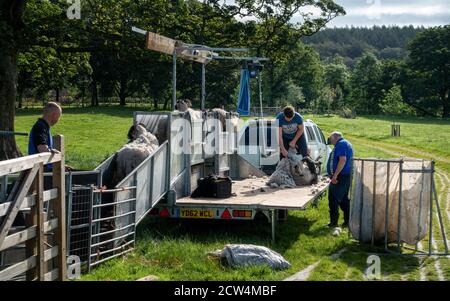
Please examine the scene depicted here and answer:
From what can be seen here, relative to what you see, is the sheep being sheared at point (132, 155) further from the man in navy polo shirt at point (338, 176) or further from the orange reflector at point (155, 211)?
the man in navy polo shirt at point (338, 176)

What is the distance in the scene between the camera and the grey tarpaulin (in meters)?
8.04

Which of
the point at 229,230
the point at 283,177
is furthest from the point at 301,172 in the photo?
the point at 229,230

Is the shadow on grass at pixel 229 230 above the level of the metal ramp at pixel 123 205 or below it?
below

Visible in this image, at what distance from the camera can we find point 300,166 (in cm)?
1238

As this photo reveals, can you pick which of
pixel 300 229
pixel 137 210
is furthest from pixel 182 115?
pixel 300 229

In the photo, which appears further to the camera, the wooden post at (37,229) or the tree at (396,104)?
the tree at (396,104)

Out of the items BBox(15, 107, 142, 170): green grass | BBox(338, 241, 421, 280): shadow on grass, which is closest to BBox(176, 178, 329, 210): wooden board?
BBox(338, 241, 421, 280): shadow on grass

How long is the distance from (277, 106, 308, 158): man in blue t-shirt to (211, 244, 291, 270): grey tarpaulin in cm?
473

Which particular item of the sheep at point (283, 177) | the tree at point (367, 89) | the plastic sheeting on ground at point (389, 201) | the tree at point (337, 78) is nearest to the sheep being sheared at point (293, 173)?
the sheep at point (283, 177)

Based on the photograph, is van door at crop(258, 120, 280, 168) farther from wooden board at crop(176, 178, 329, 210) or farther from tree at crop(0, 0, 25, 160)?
tree at crop(0, 0, 25, 160)

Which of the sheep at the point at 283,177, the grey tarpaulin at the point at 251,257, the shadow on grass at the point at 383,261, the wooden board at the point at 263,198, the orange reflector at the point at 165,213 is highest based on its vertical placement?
the sheep at the point at 283,177

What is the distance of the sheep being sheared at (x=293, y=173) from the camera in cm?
1216

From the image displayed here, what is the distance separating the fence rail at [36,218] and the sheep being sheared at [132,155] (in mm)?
2649

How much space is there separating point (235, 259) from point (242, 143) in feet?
21.7
